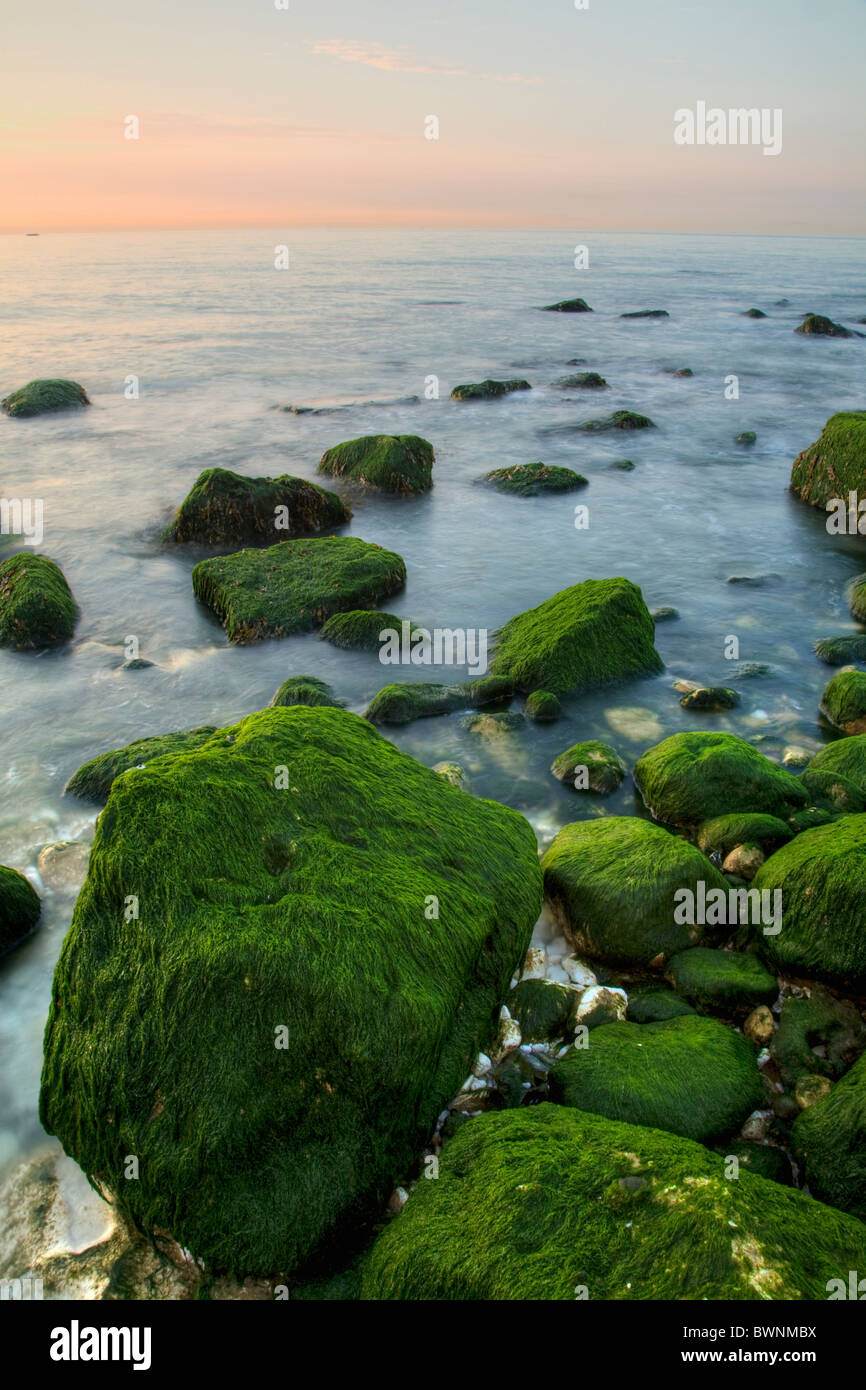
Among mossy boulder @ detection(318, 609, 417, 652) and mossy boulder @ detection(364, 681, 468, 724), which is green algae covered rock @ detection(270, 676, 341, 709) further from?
mossy boulder @ detection(318, 609, 417, 652)

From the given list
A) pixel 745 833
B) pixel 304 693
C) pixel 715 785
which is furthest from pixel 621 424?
pixel 745 833

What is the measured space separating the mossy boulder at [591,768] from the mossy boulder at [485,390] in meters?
19.2

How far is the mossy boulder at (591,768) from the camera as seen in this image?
314 inches

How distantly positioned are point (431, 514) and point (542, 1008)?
1218 cm

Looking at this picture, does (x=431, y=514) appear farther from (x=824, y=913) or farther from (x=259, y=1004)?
(x=259, y=1004)

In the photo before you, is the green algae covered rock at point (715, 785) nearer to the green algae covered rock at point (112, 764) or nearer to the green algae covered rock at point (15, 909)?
the green algae covered rock at point (112, 764)

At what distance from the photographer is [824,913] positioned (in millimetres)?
Answer: 5578

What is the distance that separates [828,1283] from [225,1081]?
105 inches

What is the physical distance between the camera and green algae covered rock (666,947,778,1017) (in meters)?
5.38

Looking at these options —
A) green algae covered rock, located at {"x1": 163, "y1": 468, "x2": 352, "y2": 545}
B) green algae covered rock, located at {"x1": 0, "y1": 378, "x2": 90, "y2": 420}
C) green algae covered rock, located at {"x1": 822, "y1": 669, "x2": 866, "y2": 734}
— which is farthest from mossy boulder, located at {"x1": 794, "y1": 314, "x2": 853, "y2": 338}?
green algae covered rock, located at {"x1": 822, "y1": 669, "x2": 866, "y2": 734}

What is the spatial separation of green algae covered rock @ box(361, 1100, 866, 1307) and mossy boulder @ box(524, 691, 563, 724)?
5422 millimetres

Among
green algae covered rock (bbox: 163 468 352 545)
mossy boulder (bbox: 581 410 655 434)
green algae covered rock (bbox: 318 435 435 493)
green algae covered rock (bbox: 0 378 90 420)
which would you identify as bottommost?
green algae covered rock (bbox: 163 468 352 545)
